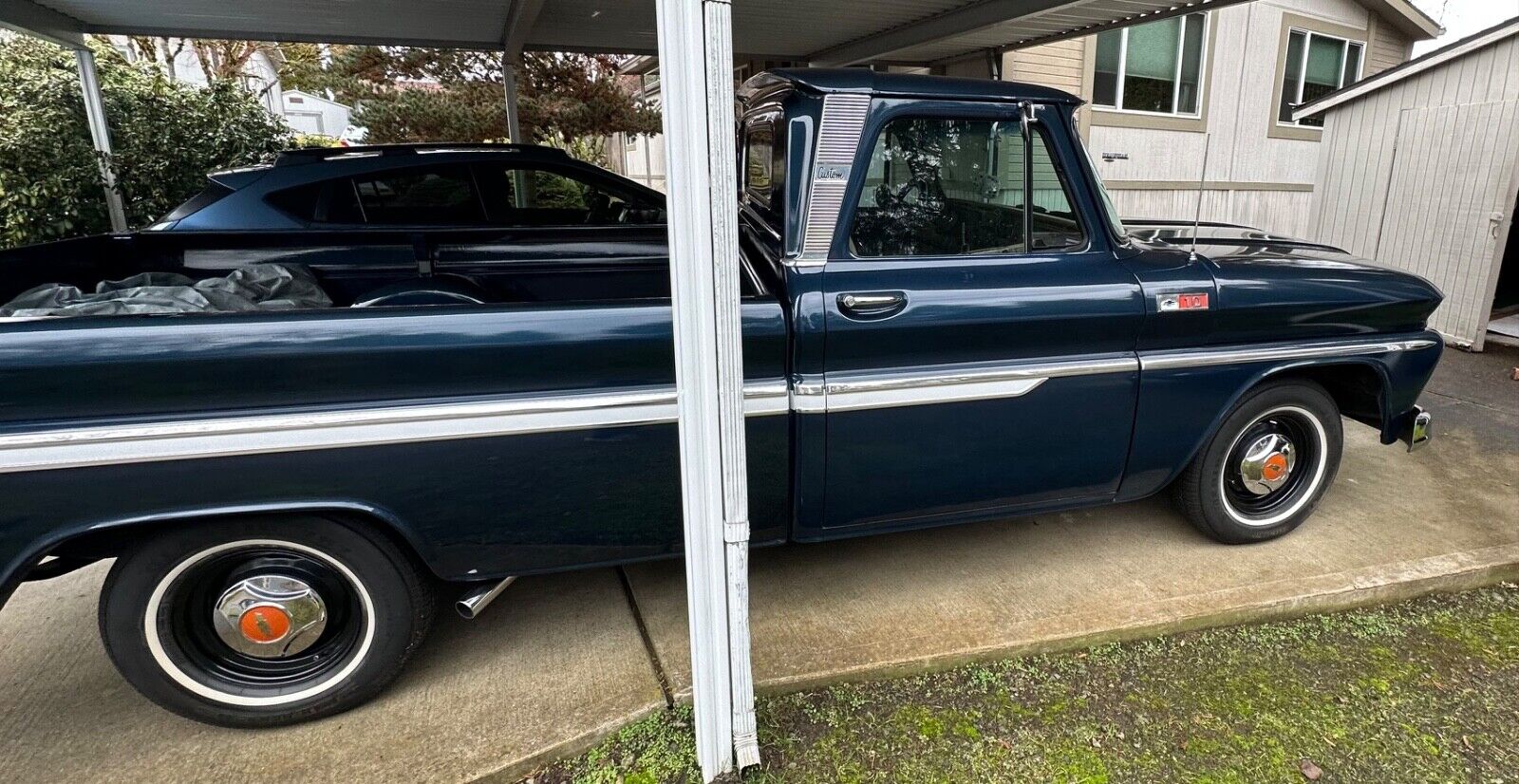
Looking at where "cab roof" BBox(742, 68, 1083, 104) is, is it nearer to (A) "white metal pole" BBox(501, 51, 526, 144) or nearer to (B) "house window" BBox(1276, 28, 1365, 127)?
(A) "white metal pole" BBox(501, 51, 526, 144)

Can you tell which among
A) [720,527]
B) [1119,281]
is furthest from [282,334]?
[1119,281]

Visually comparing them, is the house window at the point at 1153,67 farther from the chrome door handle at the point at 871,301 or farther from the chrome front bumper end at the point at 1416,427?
the chrome door handle at the point at 871,301

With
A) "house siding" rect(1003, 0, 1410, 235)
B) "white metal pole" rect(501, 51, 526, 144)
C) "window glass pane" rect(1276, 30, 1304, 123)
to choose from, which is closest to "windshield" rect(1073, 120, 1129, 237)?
"white metal pole" rect(501, 51, 526, 144)

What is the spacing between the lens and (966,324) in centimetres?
272

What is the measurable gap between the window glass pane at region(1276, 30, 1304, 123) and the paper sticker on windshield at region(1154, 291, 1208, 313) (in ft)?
36.5

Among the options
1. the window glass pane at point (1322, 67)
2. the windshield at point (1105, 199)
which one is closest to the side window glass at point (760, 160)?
the windshield at point (1105, 199)

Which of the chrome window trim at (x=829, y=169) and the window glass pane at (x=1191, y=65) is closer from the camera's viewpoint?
the chrome window trim at (x=829, y=169)

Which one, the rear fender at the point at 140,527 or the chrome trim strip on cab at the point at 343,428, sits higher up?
the chrome trim strip on cab at the point at 343,428

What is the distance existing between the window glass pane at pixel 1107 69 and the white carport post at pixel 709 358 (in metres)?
9.47

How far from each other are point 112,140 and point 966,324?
8.14 metres

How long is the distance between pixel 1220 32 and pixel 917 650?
11371 mm

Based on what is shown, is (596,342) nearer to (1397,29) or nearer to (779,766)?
(779,766)

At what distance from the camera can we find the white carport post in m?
1.87

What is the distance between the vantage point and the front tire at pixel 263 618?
2270 millimetres
